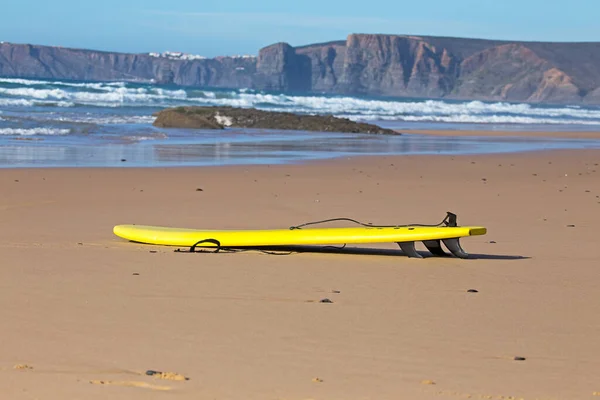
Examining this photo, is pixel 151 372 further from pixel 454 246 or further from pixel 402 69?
pixel 402 69

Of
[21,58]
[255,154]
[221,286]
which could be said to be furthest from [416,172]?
[21,58]

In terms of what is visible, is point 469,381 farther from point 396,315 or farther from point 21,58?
point 21,58

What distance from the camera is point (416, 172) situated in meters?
13.6

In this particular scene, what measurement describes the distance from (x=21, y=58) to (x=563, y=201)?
13845 cm

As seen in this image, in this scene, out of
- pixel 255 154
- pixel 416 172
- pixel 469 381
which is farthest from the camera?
pixel 255 154

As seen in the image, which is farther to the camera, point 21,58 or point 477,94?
point 477,94

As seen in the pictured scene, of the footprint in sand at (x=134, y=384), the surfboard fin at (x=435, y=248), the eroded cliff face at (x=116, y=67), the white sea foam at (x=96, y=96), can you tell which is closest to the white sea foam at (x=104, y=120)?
the white sea foam at (x=96, y=96)

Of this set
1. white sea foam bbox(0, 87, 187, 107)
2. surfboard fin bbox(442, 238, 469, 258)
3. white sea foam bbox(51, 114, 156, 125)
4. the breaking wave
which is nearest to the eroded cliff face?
the breaking wave

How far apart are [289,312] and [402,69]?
175805 mm

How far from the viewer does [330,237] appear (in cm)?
619

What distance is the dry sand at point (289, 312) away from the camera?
3.34 meters

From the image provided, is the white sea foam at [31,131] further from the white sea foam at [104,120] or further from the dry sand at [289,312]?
the dry sand at [289,312]

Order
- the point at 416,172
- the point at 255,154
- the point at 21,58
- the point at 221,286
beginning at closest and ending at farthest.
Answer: the point at 221,286 < the point at 416,172 < the point at 255,154 < the point at 21,58

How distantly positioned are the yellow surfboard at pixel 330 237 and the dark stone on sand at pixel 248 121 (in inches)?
744
